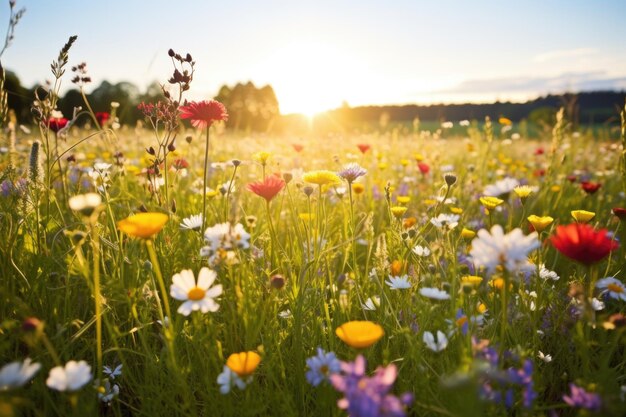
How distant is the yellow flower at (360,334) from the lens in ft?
2.77

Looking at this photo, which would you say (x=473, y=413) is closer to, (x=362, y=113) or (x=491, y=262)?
(x=491, y=262)

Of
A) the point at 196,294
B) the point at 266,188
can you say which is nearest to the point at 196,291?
the point at 196,294

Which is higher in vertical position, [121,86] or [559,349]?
[121,86]

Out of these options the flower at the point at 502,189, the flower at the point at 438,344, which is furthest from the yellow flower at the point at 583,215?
the flower at the point at 438,344

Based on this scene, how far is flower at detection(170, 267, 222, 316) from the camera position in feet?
3.38

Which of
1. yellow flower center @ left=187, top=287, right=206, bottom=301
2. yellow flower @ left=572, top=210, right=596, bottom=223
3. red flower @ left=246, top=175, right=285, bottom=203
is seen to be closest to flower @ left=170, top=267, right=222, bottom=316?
yellow flower center @ left=187, top=287, right=206, bottom=301

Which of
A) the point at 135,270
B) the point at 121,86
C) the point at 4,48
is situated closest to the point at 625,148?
the point at 135,270

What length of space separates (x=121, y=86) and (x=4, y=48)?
1001 inches

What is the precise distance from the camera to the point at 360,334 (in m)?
0.89

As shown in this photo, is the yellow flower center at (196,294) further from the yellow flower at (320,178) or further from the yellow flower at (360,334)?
the yellow flower at (320,178)

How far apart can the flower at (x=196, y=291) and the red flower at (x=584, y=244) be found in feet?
2.86

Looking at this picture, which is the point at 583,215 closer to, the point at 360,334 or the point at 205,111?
the point at 360,334

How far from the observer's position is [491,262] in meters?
0.87

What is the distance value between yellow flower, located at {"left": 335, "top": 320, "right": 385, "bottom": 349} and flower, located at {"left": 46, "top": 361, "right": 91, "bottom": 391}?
0.52 m
